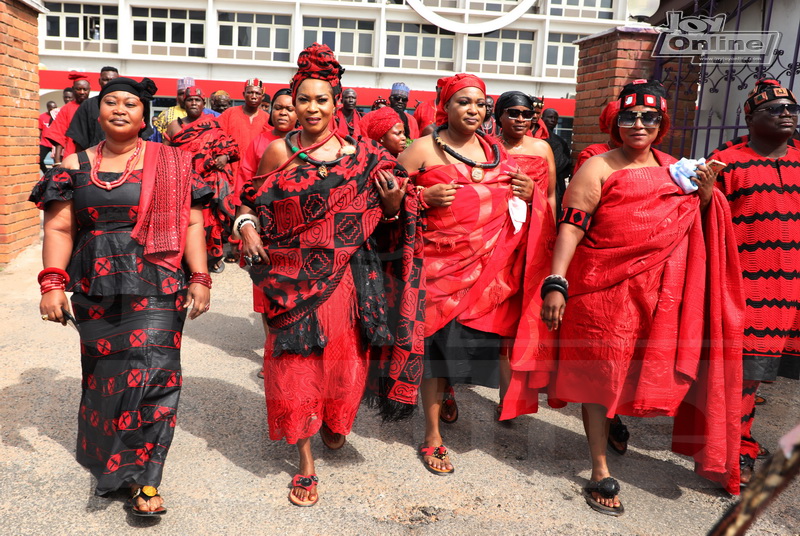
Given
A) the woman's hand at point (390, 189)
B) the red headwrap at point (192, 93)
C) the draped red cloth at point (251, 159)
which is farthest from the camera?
the red headwrap at point (192, 93)

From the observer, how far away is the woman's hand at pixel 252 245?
333 cm

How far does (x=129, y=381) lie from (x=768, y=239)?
3287 millimetres

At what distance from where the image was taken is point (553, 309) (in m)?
3.35

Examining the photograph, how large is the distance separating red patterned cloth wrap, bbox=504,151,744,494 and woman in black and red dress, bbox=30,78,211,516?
6.35ft

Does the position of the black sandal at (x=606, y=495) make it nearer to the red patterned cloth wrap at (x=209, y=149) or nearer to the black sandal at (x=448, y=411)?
the black sandal at (x=448, y=411)

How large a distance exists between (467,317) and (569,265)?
0.61 m

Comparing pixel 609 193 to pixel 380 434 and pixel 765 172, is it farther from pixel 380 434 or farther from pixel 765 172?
pixel 380 434

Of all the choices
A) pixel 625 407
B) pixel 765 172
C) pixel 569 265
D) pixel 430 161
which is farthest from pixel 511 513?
pixel 765 172

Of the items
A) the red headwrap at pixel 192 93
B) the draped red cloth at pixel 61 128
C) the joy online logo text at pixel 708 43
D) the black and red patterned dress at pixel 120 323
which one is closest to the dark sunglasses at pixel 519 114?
the joy online logo text at pixel 708 43

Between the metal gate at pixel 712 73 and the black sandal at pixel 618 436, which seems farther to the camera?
the metal gate at pixel 712 73

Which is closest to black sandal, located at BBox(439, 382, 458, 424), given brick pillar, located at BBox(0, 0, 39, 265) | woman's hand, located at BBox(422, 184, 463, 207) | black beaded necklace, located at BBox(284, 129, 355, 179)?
woman's hand, located at BBox(422, 184, 463, 207)

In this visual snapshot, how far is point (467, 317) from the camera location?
3.76 metres

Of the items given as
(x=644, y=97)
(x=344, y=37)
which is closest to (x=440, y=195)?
(x=644, y=97)

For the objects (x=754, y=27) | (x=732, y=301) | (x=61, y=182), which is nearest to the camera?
(x=61, y=182)
